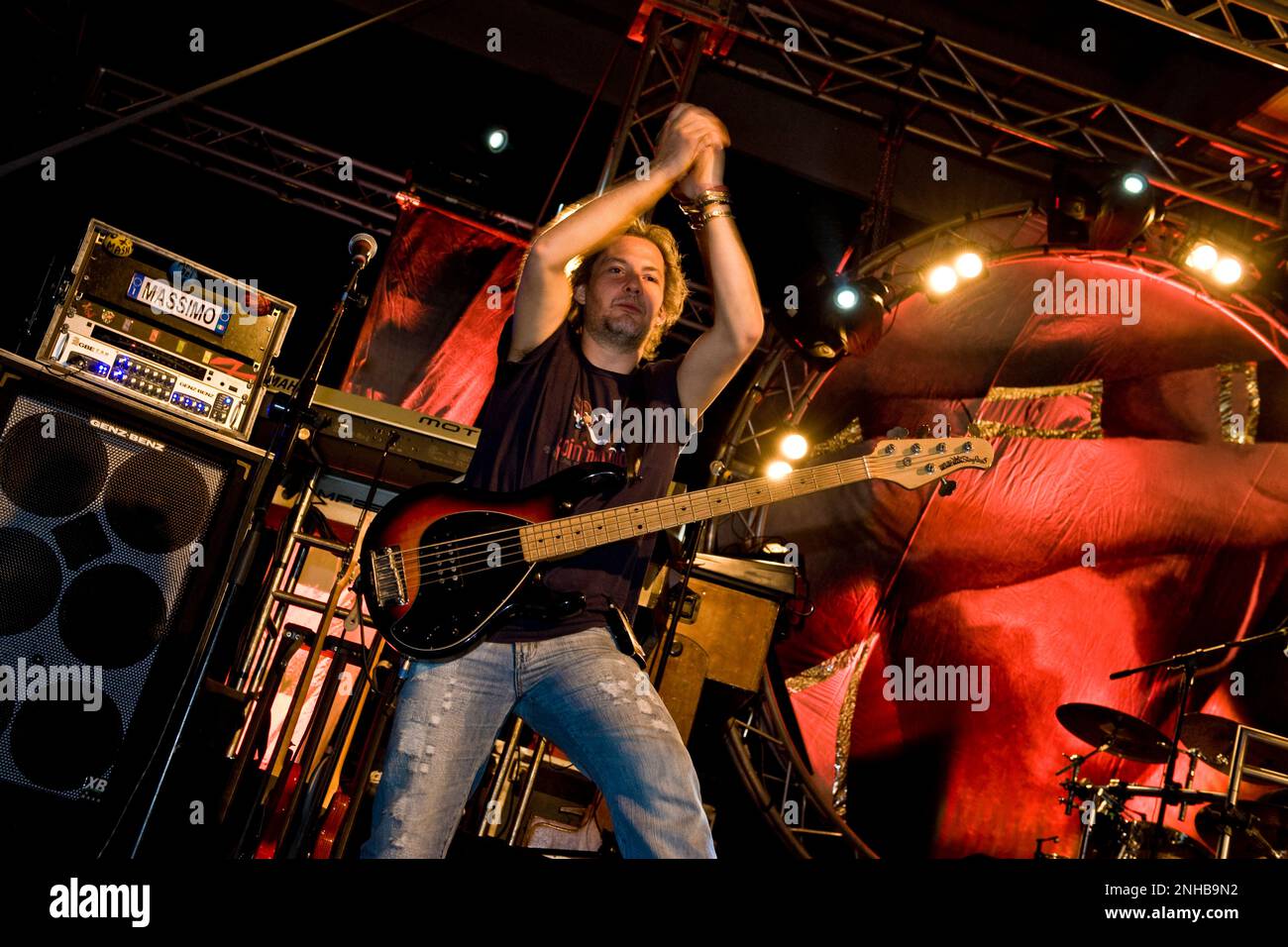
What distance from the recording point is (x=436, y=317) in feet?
23.7

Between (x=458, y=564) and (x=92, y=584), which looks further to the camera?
(x=92, y=584)

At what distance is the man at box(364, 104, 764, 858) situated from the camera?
6.23 feet

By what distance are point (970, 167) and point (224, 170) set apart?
664cm

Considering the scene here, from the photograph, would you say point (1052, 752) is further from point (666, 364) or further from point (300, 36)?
point (300, 36)

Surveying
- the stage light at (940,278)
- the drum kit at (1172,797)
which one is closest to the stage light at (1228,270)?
the stage light at (940,278)

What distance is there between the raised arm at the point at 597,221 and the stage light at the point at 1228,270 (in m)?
6.17

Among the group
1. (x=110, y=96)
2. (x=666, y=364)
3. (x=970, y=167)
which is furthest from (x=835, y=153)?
(x=666, y=364)

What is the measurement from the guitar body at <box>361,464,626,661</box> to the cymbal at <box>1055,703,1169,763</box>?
4.32 meters

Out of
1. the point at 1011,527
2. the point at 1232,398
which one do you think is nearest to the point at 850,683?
the point at 1011,527

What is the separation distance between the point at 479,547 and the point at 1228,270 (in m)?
6.88

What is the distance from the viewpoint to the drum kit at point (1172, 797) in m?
5.04

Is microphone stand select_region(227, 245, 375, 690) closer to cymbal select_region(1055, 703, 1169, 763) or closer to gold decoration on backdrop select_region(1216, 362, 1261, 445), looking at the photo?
cymbal select_region(1055, 703, 1169, 763)

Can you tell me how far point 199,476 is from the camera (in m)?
3.46

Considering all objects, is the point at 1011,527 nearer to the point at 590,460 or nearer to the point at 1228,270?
the point at 1228,270
